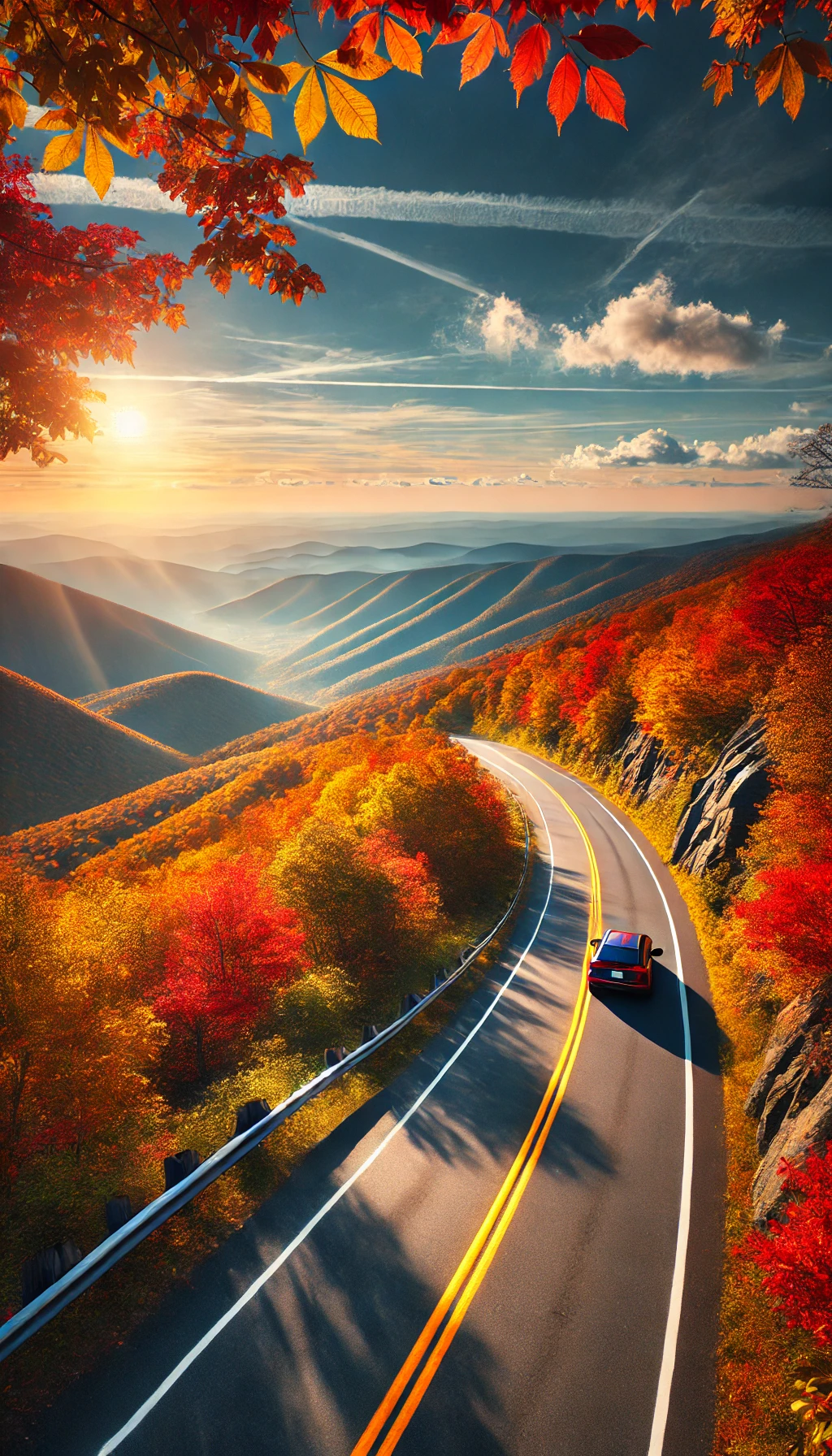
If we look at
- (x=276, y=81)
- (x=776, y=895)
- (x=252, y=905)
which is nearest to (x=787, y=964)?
(x=776, y=895)

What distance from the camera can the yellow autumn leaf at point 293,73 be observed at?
8.24 feet

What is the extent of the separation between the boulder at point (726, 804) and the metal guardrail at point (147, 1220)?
58.8ft

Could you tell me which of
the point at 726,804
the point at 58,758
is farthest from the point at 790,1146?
the point at 58,758

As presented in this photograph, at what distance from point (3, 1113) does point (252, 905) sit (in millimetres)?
8591

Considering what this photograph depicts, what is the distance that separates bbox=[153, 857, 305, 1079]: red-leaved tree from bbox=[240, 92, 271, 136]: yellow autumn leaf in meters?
16.9

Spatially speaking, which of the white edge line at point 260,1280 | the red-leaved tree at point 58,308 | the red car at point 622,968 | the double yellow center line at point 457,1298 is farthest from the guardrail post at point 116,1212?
the red car at point 622,968

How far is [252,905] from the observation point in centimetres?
1898

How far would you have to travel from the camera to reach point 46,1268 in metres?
6.77

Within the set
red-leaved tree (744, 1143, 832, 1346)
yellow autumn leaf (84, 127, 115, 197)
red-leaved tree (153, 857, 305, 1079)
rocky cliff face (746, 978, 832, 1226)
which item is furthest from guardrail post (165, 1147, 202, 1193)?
yellow autumn leaf (84, 127, 115, 197)

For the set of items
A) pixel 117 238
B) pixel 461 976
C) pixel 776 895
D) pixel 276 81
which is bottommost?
pixel 461 976

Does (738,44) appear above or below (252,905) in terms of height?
above

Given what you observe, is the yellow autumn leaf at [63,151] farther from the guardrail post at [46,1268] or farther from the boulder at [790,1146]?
the boulder at [790,1146]

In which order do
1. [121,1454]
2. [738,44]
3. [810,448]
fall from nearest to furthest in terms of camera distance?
[738,44]
[121,1454]
[810,448]

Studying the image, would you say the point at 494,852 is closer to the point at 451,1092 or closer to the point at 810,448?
the point at 451,1092
